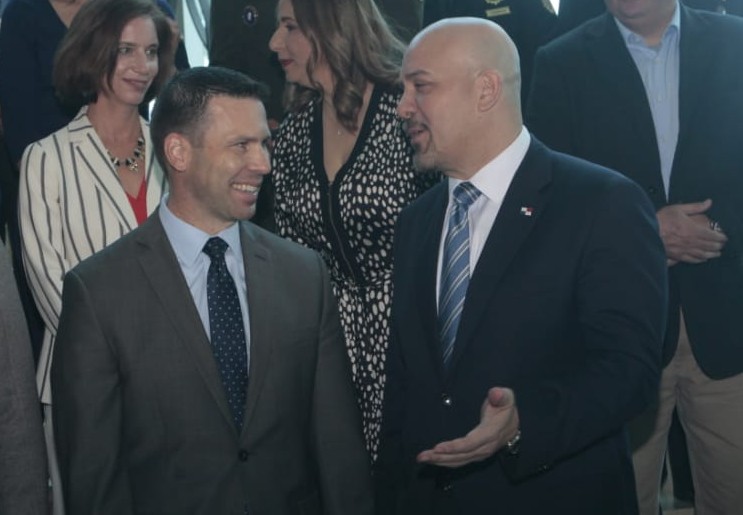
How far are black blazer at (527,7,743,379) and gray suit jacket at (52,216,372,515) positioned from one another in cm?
131

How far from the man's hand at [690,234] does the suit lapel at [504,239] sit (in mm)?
961

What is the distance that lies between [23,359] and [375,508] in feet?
3.46

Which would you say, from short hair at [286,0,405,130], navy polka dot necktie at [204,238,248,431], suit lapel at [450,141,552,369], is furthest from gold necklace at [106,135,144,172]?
suit lapel at [450,141,552,369]

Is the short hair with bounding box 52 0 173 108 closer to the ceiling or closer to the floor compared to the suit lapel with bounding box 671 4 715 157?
closer to the ceiling

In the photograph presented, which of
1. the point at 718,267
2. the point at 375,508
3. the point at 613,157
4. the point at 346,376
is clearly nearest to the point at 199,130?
the point at 346,376

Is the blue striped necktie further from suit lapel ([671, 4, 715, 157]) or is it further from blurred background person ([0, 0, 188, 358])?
blurred background person ([0, 0, 188, 358])

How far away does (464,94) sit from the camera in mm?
3354

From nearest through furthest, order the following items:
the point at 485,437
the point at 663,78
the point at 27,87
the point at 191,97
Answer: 1. the point at 485,437
2. the point at 191,97
3. the point at 663,78
4. the point at 27,87

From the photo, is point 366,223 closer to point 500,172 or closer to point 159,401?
point 500,172

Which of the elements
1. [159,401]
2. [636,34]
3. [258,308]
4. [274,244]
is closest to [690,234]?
[636,34]

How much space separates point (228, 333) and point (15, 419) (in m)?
0.66

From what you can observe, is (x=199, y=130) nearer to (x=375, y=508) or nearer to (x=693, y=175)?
(x=375, y=508)

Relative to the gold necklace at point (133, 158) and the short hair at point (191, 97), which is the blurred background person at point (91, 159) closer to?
the gold necklace at point (133, 158)

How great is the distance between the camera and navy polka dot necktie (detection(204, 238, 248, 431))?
11.1 ft
